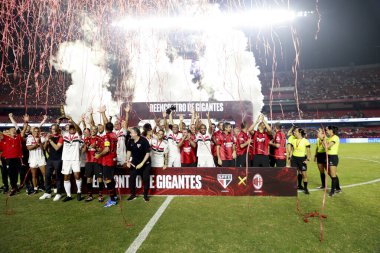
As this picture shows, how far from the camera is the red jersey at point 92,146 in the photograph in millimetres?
7834

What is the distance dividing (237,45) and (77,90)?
2540 cm

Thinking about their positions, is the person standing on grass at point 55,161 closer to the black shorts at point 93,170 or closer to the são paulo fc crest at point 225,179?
the black shorts at point 93,170

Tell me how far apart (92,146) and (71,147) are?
0.64m

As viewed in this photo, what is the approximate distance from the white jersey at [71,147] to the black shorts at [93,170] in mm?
379

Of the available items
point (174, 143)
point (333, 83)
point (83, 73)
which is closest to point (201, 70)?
point (83, 73)

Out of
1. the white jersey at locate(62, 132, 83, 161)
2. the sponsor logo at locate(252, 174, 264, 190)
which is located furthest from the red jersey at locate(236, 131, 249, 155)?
the white jersey at locate(62, 132, 83, 161)

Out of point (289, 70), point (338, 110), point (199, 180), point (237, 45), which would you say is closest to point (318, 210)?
point (199, 180)

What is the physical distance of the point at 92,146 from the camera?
25.7 feet

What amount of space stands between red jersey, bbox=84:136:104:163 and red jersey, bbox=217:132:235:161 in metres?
3.71

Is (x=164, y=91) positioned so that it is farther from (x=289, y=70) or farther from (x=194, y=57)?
(x=289, y=70)

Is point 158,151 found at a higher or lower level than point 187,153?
higher

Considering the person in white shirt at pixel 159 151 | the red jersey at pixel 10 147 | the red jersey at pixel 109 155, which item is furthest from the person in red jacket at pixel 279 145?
the red jersey at pixel 10 147

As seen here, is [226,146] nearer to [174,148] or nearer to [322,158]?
[174,148]

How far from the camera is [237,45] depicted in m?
39.7
